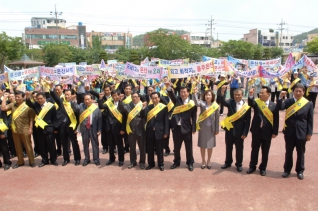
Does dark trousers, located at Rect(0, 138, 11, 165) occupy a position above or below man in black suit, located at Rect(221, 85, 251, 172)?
below

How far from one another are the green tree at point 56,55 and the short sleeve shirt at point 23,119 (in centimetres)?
3409

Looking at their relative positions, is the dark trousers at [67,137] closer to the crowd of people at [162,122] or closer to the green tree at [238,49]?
the crowd of people at [162,122]

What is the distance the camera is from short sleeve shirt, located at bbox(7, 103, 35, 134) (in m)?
5.91

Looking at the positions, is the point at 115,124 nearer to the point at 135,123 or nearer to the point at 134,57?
the point at 135,123

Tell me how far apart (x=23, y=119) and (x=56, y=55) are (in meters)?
35.7

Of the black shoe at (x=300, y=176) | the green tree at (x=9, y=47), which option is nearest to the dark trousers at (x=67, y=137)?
the black shoe at (x=300, y=176)

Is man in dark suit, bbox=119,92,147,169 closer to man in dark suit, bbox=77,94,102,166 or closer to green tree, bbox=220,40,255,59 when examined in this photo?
man in dark suit, bbox=77,94,102,166

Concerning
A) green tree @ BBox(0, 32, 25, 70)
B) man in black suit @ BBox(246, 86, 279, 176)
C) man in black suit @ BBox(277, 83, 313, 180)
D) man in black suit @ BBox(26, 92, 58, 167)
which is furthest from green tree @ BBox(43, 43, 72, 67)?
A: man in black suit @ BBox(277, 83, 313, 180)

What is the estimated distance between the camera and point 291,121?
4.96 metres

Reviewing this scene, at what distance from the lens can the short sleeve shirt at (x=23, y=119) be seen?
5.91 metres

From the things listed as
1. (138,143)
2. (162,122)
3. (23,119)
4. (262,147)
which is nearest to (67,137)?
(23,119)

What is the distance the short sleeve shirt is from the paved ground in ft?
2.86

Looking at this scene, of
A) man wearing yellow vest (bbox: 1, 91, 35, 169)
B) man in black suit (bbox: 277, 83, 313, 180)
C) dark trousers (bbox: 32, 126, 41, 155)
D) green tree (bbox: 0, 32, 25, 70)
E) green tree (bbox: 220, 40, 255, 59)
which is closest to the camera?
man in black suit (bbox: 277, 83, 313, 180)

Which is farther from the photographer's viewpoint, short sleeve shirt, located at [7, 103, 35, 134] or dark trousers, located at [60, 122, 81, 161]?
dark trousers, located at [60, 122, 81, 161]
